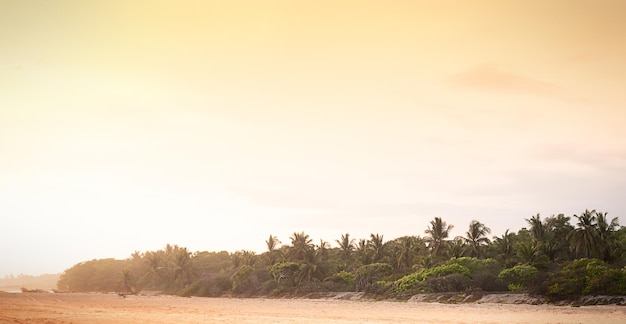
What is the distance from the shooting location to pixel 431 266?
205 ft

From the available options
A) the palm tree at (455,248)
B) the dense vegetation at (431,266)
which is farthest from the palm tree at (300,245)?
the palm tree at (455,248)

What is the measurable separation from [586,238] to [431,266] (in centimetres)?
1956

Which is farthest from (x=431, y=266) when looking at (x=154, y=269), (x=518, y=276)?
(x=154, y=269)

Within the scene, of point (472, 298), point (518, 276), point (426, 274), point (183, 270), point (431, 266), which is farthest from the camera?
point (183, 270)

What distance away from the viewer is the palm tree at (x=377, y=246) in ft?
254

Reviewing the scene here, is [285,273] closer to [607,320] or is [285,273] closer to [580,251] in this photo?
[580,251]

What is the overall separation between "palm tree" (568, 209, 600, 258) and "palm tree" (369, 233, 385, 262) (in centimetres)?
2974

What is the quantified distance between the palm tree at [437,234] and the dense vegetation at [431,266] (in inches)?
6.4

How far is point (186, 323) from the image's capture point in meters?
25.7

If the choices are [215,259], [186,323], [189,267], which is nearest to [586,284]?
[186,323]

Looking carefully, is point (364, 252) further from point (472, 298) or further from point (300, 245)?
point (472, 298)

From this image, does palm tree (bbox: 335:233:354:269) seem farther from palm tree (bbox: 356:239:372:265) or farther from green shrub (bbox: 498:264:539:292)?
green shrub (bbox: 498:264:539:292)

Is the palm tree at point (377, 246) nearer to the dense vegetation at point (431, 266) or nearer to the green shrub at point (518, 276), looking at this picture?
the dense vegetation at point (431, 266)

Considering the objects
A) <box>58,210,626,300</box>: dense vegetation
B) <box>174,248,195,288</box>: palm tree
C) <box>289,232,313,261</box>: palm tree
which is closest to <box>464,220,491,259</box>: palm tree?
<box>58,210,626,300</box>: dense vegetation
